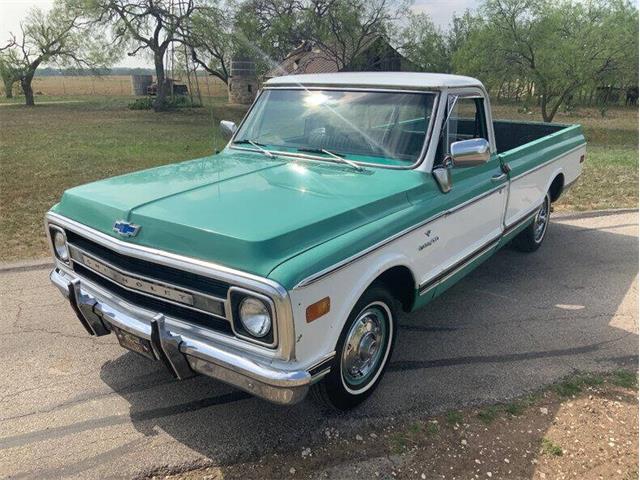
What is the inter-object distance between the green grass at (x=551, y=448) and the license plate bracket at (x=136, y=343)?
7.32ft

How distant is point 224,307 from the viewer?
8.32ft

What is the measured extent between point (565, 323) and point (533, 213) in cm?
153

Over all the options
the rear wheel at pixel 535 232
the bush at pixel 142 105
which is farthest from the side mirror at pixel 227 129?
the bush at pixel 142 105

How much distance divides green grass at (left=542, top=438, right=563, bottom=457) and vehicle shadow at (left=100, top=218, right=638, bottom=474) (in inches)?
16.8

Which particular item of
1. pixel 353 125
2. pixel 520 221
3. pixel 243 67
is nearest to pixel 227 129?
pixel 353 125

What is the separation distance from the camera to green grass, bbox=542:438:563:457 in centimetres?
294

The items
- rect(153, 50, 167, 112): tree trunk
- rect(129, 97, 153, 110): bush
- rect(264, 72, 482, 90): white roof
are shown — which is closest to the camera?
rect(264, 72, 482, 90): white roof

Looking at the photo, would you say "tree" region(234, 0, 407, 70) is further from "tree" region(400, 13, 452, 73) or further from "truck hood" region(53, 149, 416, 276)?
"truck hood" region(53, 149, 416, 276)

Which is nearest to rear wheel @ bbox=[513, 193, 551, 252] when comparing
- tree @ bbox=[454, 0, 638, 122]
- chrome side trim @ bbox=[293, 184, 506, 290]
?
chrome side trim @ bbox=[293, 184, 506, 290]

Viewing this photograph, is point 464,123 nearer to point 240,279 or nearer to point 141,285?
point 240,279

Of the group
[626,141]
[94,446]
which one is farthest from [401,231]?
[626,141]

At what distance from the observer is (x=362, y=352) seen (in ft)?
10.6

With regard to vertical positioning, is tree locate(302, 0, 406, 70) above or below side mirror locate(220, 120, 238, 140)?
above

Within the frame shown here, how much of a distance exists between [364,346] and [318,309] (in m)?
0.78
